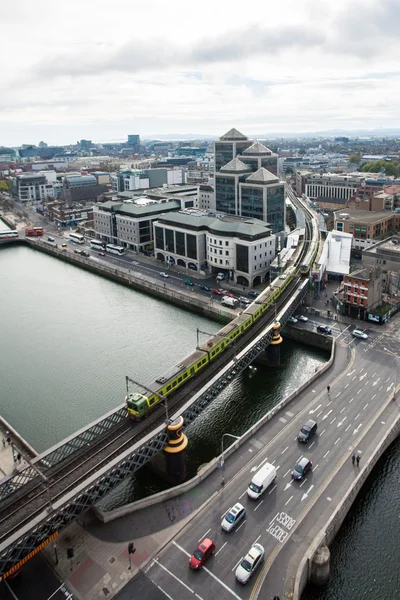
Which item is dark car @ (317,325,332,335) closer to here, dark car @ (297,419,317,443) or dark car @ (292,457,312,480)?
dark car @ (297,419,317,443)

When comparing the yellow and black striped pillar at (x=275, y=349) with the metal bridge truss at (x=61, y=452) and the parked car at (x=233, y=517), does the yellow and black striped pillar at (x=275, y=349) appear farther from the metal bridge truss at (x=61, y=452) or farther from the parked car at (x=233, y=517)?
the parked car at (x=233, y=517)

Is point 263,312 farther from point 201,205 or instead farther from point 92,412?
point 201,205

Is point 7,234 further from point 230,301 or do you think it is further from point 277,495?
point 277,495

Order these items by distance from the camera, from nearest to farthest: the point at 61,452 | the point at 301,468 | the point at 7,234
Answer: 1. the point at 61,452
2. the point at 301,468
3. the point at 7,234

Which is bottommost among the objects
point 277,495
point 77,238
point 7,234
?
point 277,495

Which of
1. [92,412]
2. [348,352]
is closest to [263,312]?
[348,352]

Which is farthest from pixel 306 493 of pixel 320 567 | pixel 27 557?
pixel 27 557

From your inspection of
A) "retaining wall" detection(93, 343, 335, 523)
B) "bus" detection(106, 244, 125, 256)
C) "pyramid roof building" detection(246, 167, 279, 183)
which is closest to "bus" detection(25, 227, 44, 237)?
"bus" detection(106, 244, 125, 256)
